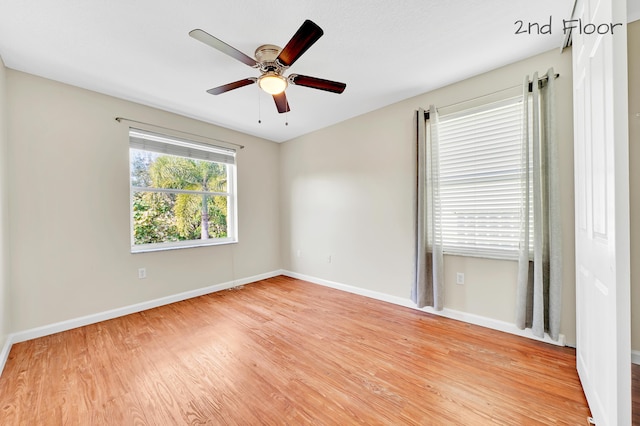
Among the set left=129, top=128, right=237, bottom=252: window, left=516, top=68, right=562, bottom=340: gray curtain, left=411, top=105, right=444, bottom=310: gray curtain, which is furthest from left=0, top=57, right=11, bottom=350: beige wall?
left=516, top=68, right=562, bottom=340: gray curtain

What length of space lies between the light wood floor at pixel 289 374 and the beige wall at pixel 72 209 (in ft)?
1.22

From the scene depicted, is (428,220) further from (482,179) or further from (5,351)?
(5,351)

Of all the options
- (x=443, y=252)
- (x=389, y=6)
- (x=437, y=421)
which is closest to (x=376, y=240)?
(x=443, y=252)

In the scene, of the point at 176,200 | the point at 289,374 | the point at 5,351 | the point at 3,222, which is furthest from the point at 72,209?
the point at 289,374

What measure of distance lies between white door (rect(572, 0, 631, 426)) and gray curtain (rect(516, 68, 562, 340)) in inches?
18.7

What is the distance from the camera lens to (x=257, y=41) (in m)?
1.95

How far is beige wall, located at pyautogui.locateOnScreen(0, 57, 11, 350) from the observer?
2020 millimetres

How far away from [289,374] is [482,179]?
96.6 inches

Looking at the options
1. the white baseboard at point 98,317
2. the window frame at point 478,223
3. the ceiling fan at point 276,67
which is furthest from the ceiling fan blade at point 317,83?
the white baseboard at point 98,317

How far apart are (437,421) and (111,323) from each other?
314 cm

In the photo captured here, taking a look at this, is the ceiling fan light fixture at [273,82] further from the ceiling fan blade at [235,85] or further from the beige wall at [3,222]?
the beige wall at [3,222]

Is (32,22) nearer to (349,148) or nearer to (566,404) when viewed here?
(349,148)

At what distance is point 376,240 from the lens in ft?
10.8

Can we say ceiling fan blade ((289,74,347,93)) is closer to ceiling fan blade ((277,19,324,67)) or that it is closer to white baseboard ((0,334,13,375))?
ceiling fan blade ((277,19,324,67))
